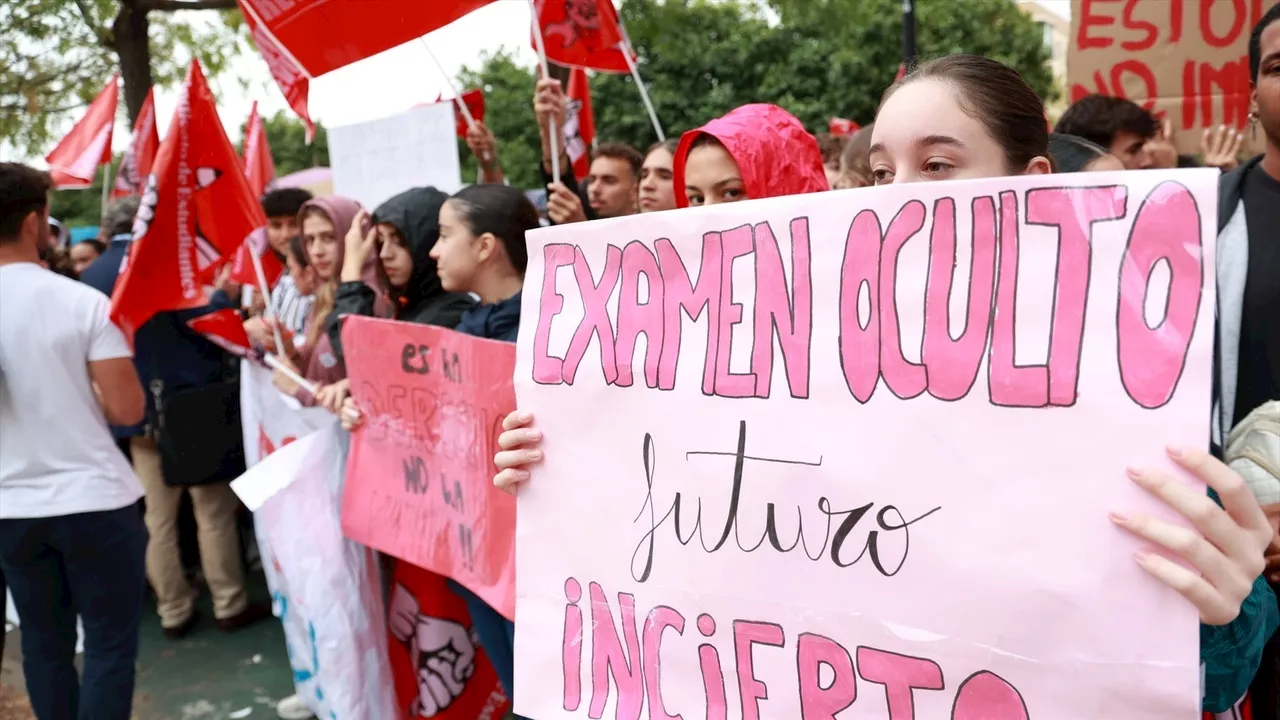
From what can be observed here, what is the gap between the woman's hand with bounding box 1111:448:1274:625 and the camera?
0.95m

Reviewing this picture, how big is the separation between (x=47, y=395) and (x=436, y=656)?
4.66ft

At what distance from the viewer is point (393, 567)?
10.6 feet

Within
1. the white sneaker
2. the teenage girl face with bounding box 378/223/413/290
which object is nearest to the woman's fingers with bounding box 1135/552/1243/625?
the teenage girl face with bounding box 378/223/413/290

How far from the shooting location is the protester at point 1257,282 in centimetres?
168

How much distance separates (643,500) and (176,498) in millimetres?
3773

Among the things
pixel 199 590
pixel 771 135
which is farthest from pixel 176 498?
pixel 771 135

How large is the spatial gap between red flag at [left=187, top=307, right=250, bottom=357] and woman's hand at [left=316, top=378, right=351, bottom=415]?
546mm

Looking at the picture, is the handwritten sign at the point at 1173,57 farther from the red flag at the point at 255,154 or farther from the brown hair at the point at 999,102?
the red flag at the point at 255,154

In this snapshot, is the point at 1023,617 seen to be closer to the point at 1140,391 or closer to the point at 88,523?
the point at 1140,391

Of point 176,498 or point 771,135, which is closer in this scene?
point 771,135

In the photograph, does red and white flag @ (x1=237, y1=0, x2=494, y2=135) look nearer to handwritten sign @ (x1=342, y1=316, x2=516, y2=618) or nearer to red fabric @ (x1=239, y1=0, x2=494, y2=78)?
red fabric @ (x1=239, y1=0, x2=494, y2=78)

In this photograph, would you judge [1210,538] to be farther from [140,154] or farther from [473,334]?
[140,154]

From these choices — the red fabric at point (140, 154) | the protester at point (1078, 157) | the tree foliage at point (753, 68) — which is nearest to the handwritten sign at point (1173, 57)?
the protester at point (1078, 157)

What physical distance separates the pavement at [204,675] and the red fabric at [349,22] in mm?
2492
